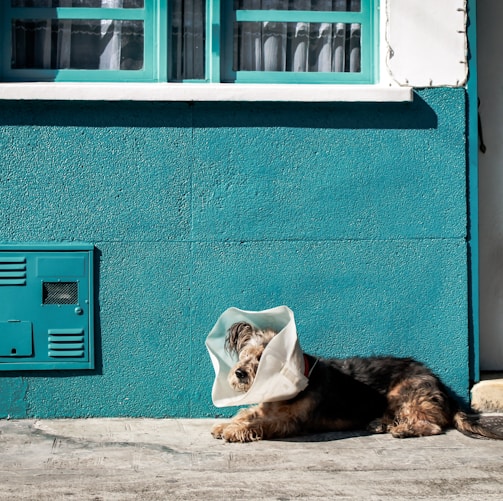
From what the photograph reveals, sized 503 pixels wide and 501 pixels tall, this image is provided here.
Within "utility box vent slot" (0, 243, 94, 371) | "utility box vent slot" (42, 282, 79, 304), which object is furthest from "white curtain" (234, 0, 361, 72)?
"utility box vent slot" (42, 282, 79, 304)

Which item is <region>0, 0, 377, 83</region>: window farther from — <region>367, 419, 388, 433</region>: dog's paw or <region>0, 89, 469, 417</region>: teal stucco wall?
<region>367, 419, 388, 433</region>: dog's paw

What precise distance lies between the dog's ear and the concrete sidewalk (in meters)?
0.57

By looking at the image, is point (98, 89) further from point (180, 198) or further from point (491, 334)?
point (491, 334)

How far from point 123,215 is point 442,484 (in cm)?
266

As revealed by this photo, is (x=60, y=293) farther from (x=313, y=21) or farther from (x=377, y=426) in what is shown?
(x=313, y=21)

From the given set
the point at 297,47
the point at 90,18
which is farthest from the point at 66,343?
the point at 297,47

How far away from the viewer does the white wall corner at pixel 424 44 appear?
635 cm

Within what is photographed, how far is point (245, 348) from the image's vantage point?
18.6 ft

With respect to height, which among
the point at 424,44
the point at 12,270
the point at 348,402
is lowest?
the point at 348,402

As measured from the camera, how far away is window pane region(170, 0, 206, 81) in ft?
21.2

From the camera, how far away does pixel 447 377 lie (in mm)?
6402

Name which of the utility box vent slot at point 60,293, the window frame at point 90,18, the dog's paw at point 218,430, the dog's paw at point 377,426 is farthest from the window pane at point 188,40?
the dog's paw at point 377,426

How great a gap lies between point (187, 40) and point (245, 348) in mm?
2197

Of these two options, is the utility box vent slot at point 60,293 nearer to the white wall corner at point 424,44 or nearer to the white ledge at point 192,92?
the white ledge at point 192,92
